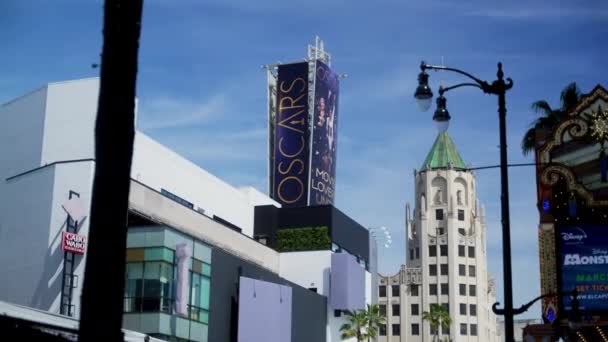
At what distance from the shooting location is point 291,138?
8825cm

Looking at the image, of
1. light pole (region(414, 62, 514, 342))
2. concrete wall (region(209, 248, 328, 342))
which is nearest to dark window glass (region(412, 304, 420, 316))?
concrete wall (region(209, 248, 328, 342))

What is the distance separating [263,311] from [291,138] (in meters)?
31.4

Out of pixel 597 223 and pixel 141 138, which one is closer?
pixel 597 223

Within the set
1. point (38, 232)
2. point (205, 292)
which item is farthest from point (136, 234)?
point (205, 292)

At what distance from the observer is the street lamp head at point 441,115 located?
1977 centimetres

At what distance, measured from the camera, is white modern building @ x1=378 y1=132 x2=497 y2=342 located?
156m

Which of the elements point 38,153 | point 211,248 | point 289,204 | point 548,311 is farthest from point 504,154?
point 289,204

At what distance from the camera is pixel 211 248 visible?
2165 inches

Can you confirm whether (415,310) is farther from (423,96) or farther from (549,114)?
(423,96)

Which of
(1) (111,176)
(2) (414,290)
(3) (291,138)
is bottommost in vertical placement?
(1) (111,176)

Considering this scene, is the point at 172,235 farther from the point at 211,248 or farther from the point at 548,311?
the point at 548,311

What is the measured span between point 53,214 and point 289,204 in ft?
128

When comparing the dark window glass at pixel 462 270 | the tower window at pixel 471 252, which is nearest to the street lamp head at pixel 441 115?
the dark window glass at pixel 462 270

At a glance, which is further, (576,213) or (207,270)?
(207,270)
